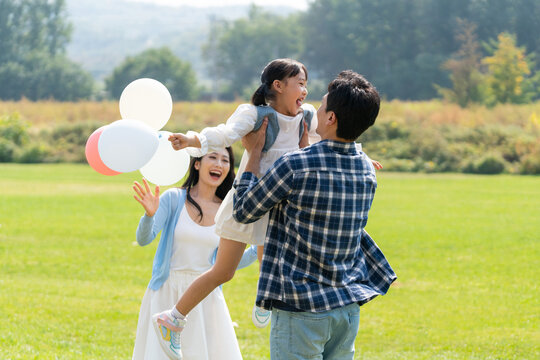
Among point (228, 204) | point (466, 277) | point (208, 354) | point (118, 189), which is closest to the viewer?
point (228, 204)

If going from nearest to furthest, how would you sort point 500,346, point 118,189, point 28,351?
1. point 28,351
2. point 500,346
3. point 118,189

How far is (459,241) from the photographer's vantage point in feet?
48.8

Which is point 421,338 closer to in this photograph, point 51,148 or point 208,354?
point 208,354

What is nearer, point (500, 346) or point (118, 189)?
point (500, 346)

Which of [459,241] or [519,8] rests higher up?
[519,8]

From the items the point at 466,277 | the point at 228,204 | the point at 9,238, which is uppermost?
the point at 228,204

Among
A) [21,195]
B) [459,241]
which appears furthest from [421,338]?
[21,195]

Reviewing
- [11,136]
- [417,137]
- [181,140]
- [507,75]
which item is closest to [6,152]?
[11,136]

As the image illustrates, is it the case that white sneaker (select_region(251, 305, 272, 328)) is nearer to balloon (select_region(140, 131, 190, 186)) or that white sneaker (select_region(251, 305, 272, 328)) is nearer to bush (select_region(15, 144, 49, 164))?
balloon (select_region(140, 131, 190, 186))

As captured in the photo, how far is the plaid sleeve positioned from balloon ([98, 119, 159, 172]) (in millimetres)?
638

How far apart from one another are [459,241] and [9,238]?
8507 mm

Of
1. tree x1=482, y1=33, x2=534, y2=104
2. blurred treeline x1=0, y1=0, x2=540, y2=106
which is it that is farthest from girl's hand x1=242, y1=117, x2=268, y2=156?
blurred treeline x1=0, y1=0, x2=540, y2=106

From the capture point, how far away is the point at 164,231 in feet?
14.8

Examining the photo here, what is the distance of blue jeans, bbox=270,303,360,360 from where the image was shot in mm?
2947
